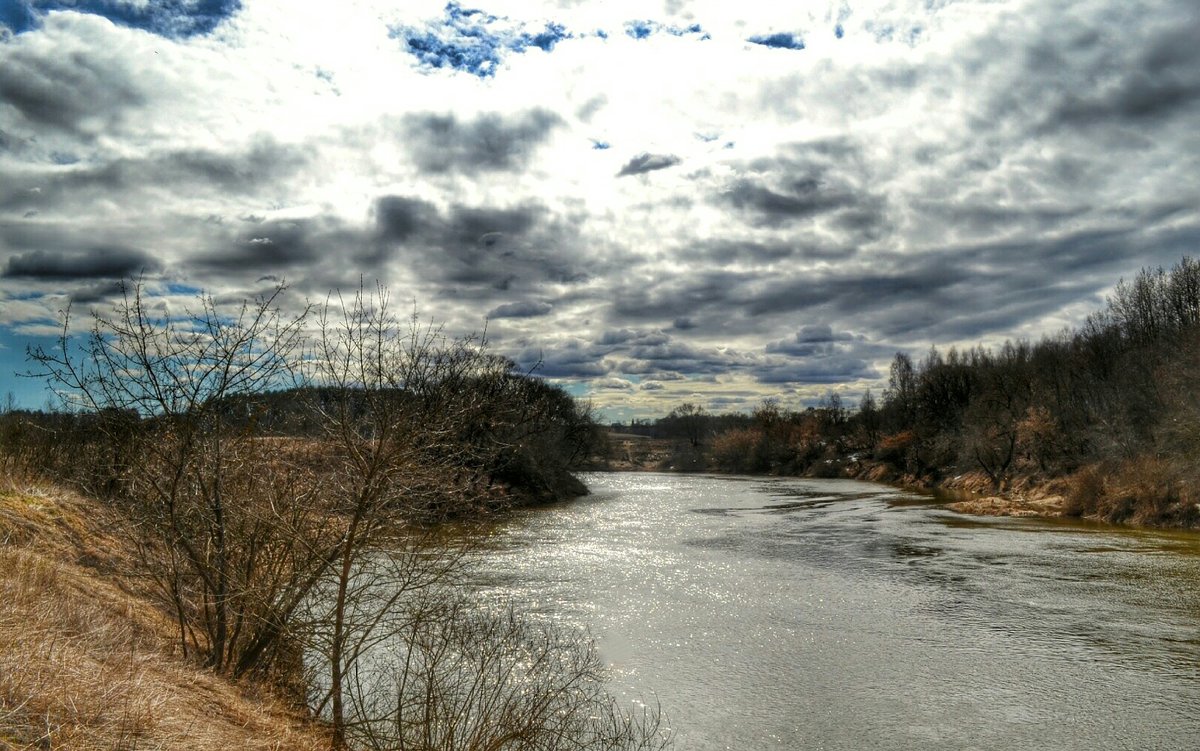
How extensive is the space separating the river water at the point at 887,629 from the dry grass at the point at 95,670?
215 inches

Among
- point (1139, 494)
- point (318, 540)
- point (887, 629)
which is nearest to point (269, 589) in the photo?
point (318, 540)

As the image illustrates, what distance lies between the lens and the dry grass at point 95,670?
17.7 ft

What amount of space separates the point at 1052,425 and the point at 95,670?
52.7m

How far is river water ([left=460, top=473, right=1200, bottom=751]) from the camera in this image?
34.8 ft

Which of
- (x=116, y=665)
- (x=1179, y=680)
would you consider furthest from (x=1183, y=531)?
(x=116, y=665)

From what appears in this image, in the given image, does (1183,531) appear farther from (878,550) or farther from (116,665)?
(116,665)

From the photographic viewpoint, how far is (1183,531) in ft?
94.8

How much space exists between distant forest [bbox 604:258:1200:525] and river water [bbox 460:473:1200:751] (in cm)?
570

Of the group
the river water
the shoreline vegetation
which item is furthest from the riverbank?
the shoreline vegetation

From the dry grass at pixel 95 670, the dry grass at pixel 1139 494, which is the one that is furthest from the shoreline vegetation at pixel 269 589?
the dry grass at pixel 1139 494

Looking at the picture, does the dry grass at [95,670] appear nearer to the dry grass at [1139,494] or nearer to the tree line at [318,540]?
the tree line at [318,540]

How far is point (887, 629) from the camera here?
15688 millimetres

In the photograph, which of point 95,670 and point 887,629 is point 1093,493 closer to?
point 887,629

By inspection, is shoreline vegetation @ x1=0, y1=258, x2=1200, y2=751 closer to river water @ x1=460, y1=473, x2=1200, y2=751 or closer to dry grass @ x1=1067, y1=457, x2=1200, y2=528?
river water @ x1=460, y1=473, x2=1200, y2=751
